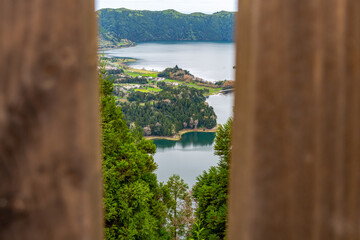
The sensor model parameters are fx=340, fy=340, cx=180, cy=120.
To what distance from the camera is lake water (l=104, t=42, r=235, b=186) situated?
14269mm

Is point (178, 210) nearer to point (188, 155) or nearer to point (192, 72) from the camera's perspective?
point (188, 155)

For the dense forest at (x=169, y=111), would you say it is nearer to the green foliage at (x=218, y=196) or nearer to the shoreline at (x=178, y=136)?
the shoreline at (x=178, y=136)

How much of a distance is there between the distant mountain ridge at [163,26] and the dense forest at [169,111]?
2362 cm

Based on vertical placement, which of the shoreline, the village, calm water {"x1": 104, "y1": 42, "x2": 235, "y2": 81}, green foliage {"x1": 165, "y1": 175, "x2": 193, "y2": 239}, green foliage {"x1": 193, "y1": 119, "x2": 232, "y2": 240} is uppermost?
calm water {"x1": 104, "y1": 42, "x2": 235, "y2": 81}

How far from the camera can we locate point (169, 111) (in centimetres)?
1992

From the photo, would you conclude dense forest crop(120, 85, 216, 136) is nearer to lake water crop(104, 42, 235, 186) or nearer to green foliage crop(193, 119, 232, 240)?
lake water crop(104, 42, 235, 186)

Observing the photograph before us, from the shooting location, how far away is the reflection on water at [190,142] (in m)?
17.5

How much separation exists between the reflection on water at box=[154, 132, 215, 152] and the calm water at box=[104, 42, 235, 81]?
29.9 ft

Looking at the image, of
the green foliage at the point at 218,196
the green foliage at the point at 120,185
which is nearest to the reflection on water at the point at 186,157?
the green foliage at the point at 218,196
